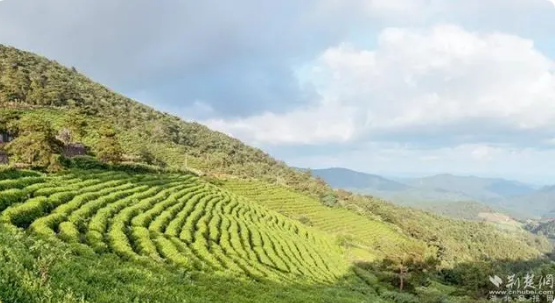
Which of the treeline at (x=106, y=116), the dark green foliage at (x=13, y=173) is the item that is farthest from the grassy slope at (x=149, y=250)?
the treeline at (x=106, y=116)

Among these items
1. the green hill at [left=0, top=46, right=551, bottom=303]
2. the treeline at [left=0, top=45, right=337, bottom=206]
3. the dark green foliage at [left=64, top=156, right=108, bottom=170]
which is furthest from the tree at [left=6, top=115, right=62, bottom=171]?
the treeline at [left=0, top=45, right=337, bottom=206]

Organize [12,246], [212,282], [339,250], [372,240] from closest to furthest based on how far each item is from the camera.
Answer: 1. [12,246]
2. [212,282]
3. [339,250]
4. [372,240]

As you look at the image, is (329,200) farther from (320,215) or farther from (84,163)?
(84,163)

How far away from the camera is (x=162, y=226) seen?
132 ft

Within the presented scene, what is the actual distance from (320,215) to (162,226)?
7347 centimetres

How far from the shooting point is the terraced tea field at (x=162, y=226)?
94.4 ft

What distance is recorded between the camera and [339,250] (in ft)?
250

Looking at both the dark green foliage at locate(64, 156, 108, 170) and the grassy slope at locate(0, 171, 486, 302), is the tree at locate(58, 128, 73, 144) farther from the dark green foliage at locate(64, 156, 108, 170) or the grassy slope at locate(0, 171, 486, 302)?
the grassy slope at locate(0, 171, 486, 302)

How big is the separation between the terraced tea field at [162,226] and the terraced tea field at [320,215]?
23.1 m

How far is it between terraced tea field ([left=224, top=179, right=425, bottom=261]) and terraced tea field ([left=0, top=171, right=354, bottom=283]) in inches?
909

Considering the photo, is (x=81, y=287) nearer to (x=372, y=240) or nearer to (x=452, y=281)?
(x=452, y=281)

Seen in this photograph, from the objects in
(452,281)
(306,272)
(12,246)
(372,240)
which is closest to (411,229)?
(372,240)

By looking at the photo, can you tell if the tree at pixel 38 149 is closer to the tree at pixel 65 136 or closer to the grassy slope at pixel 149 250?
the grassy slope at pixel 149 250

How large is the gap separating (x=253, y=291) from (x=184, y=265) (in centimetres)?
518
